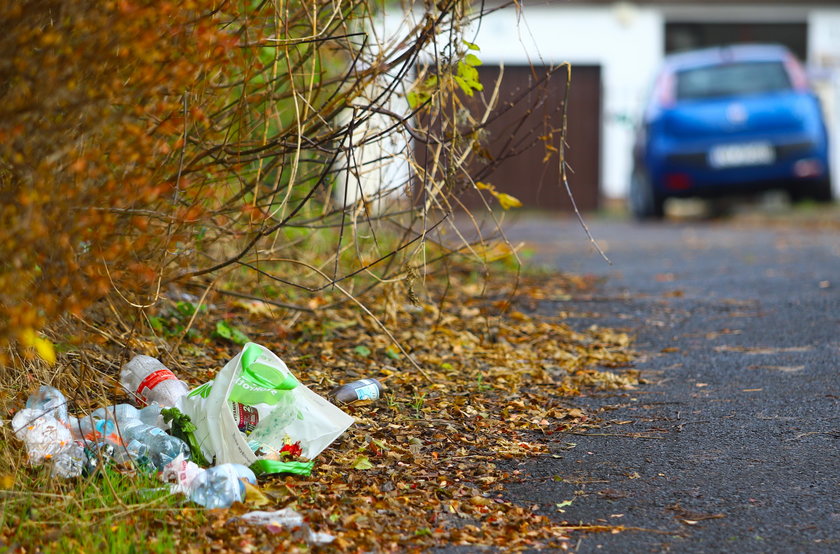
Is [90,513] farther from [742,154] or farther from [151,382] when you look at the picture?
[742,154]

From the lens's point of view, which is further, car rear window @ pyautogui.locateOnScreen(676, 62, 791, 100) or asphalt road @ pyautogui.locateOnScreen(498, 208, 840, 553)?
car rear window @ pyautogui.locateOnScreen(676, 62, 791, 100)

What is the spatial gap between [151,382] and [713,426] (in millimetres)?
1828

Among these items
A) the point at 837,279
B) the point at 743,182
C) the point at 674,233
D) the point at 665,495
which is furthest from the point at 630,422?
the point at 743,182

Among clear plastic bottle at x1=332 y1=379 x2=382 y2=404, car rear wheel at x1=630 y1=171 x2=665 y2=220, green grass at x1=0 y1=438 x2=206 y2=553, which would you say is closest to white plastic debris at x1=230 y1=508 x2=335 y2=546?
green grass at x1=0 y1=438 x2=206 y2=553

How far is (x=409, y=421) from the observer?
3652 millimetres

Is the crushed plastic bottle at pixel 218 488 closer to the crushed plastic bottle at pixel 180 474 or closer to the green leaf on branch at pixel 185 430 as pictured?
the crushed plastic bottle at pixel 180 474

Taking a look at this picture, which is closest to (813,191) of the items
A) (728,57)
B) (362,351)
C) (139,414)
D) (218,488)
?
(728,57)

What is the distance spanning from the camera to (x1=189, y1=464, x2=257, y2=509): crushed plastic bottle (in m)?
2.81

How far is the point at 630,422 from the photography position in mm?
3688

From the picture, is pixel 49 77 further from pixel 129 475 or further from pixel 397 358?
pixel 397 358

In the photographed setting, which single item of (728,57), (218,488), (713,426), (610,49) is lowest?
(713,426)

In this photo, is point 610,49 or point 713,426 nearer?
point 713,426

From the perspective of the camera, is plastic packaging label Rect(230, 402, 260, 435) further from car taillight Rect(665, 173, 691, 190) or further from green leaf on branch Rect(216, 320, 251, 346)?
car taillight Rect(665, 173, 691, 190)

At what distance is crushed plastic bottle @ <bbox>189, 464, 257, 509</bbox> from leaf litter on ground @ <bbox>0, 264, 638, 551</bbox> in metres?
0.04
